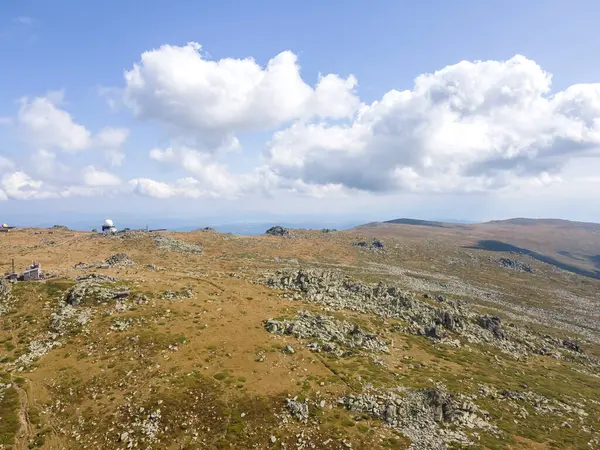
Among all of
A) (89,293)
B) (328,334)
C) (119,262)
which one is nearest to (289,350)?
(328,334)

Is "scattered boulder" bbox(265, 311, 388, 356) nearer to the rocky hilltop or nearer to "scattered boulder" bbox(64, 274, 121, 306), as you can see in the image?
the rocky hilltop

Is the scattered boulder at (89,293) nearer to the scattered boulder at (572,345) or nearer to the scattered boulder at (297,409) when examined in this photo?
the scattered boulder at (297,409)

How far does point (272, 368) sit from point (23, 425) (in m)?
31.4

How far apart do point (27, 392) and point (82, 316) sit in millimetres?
20162

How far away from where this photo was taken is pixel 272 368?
2110 inches

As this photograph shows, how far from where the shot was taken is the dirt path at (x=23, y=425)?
120ft

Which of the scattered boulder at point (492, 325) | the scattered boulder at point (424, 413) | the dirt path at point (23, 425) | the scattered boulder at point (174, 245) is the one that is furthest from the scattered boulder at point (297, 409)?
the scattered boulder at point (174, 245)

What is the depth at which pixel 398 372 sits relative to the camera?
58562 millimetres

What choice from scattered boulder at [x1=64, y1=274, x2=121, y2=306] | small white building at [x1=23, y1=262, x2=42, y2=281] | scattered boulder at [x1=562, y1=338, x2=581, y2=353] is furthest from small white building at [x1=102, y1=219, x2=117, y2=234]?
scattered boulder at [x1=562, y1=338, x2=581, y2=353]

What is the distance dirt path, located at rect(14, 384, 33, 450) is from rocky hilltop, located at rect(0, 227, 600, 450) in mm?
128

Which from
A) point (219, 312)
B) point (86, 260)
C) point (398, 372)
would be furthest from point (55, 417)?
point (86, 260)

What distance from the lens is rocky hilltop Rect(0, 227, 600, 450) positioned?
41.1 meters

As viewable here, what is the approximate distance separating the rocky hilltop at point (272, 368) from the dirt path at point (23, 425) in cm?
13

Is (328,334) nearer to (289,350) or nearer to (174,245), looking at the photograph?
(289,350)
